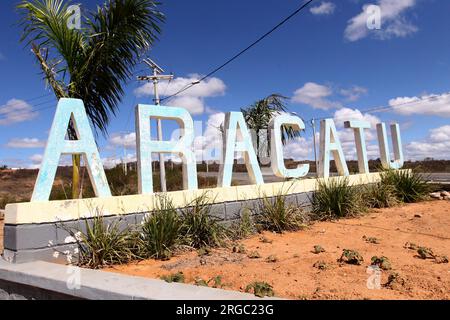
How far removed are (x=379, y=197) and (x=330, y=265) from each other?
553 cm

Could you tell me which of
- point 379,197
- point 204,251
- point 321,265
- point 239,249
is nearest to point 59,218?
point 204,251

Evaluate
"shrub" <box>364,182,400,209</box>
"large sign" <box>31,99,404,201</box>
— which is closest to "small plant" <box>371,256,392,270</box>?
"large sign" <box>31,99,404,201</box>

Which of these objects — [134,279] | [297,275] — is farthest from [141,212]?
[297,275]

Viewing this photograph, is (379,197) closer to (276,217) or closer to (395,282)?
(276,217)

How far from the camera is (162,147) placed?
6.08 m

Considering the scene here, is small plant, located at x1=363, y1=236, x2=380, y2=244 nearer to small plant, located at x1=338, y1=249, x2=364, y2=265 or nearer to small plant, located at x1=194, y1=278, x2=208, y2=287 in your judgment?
small plant, located at x1=338, y1=249, x2=364, y2=265

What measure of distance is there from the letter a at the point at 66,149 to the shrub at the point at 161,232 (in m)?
0.72

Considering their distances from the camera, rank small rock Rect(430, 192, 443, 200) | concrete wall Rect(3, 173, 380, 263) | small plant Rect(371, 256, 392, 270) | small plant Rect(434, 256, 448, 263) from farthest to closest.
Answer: small rock Rect(430, 192, 443, 200) → small plant Rect(434, 256, 448, 263) → concrete wall Rect(3, 173, 380, 263) → small plant Rect(371, 256, 392, 270)

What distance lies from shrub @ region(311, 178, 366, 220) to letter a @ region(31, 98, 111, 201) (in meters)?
4.54

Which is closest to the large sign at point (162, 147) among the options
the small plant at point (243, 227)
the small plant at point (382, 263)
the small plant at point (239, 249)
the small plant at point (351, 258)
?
the small plant at point (243, 227)

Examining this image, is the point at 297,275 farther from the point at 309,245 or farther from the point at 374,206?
the point at 374,206

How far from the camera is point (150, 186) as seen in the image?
19.3 ft

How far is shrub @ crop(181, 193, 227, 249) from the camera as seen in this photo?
18.6 feet

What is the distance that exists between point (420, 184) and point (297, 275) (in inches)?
296
